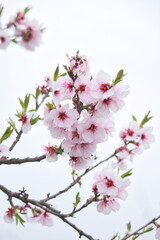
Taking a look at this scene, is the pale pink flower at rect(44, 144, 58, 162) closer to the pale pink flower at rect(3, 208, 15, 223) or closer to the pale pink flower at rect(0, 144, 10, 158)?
the pale pink flower at rect(0, 144, 10, 158)

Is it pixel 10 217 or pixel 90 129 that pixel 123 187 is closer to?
pixel 90 129

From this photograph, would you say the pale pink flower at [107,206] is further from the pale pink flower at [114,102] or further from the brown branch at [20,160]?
the pale pink flower at [114,102]

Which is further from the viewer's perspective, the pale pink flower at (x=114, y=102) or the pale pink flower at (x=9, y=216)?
the pale pink flower at (x=9, y=216)

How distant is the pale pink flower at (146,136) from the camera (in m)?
2.61

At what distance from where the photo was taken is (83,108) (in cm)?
196

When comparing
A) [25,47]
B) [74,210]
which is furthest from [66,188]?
[25,47]

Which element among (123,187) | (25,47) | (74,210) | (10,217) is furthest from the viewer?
(10,217)

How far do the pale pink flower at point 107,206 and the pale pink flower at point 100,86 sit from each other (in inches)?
40.9

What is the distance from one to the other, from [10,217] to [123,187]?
Result: 1670 millimetres

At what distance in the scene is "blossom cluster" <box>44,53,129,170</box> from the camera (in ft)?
6.10

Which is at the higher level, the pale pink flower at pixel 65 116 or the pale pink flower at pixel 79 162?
the pale pink flower at pixel 65 116

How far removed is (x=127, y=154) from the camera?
271 centimetres

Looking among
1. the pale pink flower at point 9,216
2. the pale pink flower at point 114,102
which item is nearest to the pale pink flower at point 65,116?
the pale pink flower at point 114,102

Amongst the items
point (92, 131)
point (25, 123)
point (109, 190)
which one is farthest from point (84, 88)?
point (109, 190)
